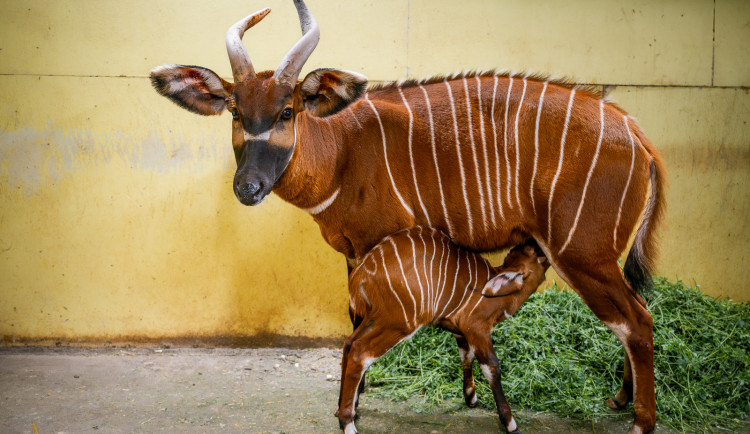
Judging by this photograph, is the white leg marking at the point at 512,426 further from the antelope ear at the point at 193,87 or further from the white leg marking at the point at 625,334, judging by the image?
the antelope ear at the point at 193,87

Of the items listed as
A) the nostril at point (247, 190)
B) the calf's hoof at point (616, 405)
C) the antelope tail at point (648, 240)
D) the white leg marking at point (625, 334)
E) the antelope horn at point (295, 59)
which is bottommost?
the calf's hoof at point (616, 405)

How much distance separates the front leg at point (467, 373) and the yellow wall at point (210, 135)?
4.75ft

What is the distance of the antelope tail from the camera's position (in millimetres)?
3748

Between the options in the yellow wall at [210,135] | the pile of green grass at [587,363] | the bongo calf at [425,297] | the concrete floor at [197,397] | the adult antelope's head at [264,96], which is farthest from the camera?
the yellow wall at [210,135]

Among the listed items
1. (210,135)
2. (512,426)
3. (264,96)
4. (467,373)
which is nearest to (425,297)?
(467,373)

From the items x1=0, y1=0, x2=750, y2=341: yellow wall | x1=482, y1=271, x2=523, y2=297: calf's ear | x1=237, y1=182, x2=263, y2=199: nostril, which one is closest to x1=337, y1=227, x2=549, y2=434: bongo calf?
x1=482, y1=271, x2=523, y2=297: calf's ear

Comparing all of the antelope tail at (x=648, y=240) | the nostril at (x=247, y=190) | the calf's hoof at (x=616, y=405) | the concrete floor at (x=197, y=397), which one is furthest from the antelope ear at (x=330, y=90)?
the calf's hoof at (x=616, y=405)

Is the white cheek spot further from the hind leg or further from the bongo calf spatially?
the hind leg

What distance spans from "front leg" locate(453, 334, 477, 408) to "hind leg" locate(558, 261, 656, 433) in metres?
0.83

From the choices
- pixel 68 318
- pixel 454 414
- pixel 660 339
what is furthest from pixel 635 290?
pixel 68 318

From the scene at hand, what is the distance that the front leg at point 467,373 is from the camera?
393 cm

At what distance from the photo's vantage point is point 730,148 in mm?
5168

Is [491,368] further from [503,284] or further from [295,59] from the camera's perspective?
[295,59]

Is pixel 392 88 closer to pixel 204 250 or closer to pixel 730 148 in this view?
pixel 204 250
